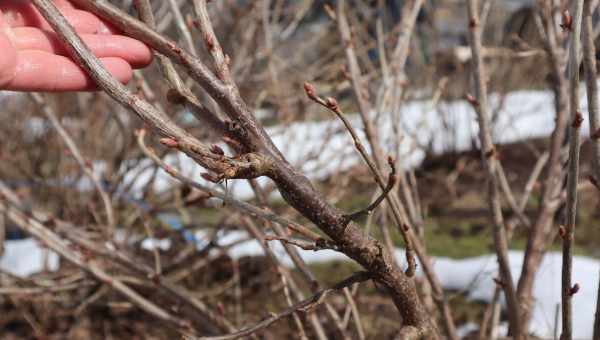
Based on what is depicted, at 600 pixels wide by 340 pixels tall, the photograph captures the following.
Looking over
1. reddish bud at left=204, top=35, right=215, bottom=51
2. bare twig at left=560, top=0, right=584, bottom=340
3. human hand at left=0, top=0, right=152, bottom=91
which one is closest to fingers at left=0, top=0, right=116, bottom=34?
human hand at left=0, top=0, right=152, bottom=91

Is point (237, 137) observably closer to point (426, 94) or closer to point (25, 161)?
point (25, 161)

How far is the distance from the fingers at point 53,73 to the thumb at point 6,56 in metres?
0.01

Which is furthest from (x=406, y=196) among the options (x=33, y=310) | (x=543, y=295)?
(x=33, y=310)

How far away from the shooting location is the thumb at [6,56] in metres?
1.52

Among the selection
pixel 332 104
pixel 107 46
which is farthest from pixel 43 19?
pixel 332 104

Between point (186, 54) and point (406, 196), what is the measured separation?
51.4 inches

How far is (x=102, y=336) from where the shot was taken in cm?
402

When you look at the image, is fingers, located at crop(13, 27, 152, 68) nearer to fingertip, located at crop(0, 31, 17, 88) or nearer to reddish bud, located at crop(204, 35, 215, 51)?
fingertip, located at crop(0, 31, 17, 88)

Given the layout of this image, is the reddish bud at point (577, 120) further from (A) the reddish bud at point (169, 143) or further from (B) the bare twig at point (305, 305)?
(A) the reddish bud at point (169, 143)

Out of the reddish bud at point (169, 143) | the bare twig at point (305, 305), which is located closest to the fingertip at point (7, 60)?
the reddish bud at point (169, 143)

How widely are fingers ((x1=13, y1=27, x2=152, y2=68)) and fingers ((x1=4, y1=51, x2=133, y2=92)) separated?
16mm

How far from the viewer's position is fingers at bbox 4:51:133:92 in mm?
1456

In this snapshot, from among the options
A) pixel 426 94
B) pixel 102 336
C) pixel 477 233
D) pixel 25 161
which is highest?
pixel 426 94

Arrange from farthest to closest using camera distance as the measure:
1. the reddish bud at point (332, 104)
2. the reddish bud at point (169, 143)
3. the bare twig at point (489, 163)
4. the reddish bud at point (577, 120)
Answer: the bare twig at point (489, 163), the reddish bud at point (577, 120), the reddish bud at point (332, 104), the reddish bud at point (169, 143)
